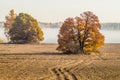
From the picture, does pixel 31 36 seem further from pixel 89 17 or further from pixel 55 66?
pixel 55 66

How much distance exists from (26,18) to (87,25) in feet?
134

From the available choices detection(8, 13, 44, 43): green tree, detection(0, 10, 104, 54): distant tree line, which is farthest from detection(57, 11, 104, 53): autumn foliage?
detection(8, 13, 44, 43): green tree

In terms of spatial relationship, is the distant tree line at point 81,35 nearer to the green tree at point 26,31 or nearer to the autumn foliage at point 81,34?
the autumn foliage at point 81,34

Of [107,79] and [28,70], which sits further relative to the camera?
[28,70]

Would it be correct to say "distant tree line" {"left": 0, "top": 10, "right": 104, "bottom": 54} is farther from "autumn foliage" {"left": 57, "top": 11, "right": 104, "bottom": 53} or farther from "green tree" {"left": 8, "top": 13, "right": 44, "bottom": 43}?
"green tree" {"left": 8, "top": 13, "right": 44, "bottom": 43}

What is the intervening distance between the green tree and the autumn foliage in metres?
34.6

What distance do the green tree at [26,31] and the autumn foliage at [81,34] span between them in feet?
114

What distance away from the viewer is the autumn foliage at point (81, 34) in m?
60.8

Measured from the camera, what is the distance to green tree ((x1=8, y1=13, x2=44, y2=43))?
9644 cm

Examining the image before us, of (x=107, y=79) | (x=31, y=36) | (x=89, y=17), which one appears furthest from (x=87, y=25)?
(x=31, y=36)

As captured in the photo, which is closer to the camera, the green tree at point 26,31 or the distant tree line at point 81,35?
the distant tree line at point 81,35

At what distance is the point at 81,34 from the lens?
2420 inches

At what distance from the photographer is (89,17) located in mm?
62281

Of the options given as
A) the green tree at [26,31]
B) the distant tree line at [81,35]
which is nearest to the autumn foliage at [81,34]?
the distant tree line at [81,35]
